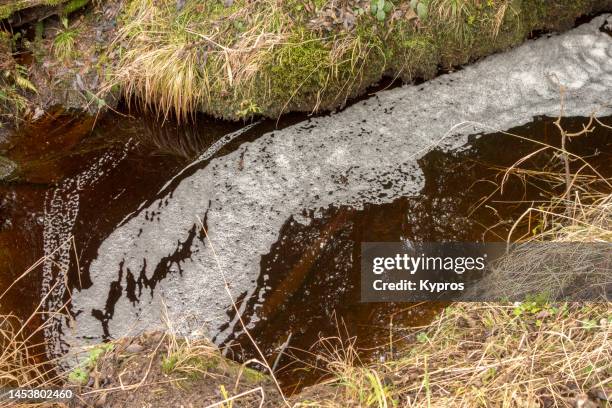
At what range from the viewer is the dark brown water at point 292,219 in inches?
141

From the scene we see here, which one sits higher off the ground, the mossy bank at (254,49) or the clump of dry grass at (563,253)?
the mossy bank at (254,49)

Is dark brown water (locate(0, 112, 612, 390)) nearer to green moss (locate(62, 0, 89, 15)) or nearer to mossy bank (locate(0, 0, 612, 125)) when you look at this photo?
mossy bank (locate(0, 0, 612, 125))

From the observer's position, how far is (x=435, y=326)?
3436mm

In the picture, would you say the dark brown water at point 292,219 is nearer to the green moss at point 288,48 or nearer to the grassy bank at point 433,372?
the green moss at point 288,48

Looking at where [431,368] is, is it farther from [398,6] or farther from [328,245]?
[398,6]

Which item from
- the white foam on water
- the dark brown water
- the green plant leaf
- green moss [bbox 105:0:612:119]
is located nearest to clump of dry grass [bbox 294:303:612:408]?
the dark brown water

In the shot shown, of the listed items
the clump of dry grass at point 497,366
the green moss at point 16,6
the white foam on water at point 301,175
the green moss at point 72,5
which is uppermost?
the green moss at point 16,6

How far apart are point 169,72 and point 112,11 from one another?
39.5 inches

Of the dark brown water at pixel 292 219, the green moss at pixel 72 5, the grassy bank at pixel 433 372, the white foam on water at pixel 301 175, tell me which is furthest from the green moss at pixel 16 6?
the grassy bank at pixel 433 372

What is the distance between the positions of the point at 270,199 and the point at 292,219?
234 mm

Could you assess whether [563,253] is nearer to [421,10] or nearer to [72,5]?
[421,10]

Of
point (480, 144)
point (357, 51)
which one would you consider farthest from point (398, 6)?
point (480, 144)

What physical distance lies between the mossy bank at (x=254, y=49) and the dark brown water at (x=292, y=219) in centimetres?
23

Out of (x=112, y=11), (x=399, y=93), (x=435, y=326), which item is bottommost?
(x=435, y=326)
